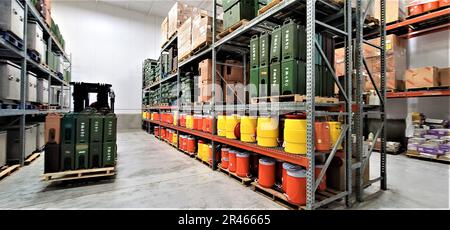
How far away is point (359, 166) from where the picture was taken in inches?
114

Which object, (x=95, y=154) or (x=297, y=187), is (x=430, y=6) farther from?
(x=95, y=154)

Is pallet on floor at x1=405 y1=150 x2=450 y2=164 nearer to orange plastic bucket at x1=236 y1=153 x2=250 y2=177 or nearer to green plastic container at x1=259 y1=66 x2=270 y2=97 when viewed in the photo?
orange plastic bucket at x1=236 y1=153 x2=250 y2=177

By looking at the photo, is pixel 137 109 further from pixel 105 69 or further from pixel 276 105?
pixel 276 105

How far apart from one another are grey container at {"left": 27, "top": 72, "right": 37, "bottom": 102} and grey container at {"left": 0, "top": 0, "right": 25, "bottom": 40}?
4.24 feet

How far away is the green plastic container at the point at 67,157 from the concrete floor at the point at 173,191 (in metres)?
0.33

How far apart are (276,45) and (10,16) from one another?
15.0 feet

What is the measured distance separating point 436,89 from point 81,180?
814 cm

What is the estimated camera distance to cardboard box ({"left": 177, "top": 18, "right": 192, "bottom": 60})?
5683mm

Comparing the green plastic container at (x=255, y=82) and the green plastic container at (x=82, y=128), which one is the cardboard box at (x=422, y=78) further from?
the green plastic container at (x=82, y=128)

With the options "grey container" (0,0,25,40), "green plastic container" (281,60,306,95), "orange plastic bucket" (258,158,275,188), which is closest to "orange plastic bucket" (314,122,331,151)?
"green plastic container" (281,60,306,95)
